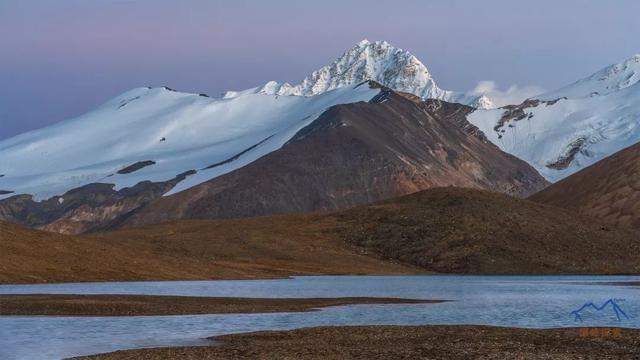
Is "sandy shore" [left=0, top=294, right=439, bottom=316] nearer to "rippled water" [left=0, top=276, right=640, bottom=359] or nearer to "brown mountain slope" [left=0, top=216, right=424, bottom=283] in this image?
"rippled water" [left=0, top=276, right=640, bottom=359]

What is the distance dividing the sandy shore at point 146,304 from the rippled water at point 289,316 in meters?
3.50

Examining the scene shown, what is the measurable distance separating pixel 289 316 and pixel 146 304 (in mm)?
12276

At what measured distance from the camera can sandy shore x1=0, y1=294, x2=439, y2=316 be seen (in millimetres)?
77312

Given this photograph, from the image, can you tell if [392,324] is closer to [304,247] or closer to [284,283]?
[284,283]

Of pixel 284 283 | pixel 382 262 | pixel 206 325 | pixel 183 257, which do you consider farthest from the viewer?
pixel 382 262

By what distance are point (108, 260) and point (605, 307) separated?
69.0 m

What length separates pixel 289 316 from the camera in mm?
77625

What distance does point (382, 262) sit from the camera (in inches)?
7397

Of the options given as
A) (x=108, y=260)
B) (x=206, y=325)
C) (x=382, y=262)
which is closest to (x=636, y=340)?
(x=206, y=325)

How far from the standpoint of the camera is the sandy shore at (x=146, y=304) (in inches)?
3044
